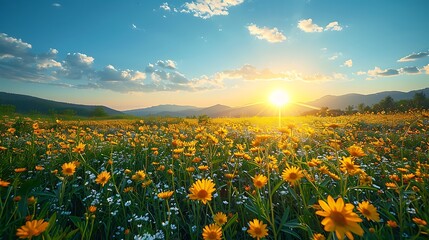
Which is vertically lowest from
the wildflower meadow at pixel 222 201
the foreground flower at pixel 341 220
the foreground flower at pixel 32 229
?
the wildflower meadow at pixel 222 201

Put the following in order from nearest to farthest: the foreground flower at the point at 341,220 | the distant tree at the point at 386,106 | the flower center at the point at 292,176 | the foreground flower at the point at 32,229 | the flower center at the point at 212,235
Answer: the foreground flower at the point at 341,220, the foreground flower at the point at 32,229, the flower center at the point at 212,235, the flower center at the point at 292,176, the distant tree at the point at 386,106

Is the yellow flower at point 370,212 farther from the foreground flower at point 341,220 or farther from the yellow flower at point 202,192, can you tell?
the yellow flower at point 202,192

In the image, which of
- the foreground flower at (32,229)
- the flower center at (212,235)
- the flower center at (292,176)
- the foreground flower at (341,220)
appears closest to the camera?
the foreground flower at (341,220)

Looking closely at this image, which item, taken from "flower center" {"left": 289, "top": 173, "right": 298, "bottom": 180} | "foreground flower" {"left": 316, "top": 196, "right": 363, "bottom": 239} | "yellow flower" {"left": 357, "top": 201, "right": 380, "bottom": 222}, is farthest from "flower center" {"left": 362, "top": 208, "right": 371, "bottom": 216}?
"flower center" {"left": 289, "top": 173, "right": 298, "bottom": 180}

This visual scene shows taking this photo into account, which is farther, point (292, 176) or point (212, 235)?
point (292, 176)

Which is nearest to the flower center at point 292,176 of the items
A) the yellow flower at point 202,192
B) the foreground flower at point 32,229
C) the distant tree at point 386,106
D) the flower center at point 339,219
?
the yellow flower at point 202,192

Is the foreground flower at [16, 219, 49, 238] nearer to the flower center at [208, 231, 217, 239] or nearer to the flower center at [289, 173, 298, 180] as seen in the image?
the flower center at [208, 231, 217, 239]

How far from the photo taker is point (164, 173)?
345 centimetres

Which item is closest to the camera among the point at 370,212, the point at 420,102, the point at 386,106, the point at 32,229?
the point at 32,229

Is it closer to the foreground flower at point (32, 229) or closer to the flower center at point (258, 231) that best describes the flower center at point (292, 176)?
the flower center at point (258, 231)

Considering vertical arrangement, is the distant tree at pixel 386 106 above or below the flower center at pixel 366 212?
above

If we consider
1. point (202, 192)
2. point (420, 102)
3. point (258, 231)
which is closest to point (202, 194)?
point (202, 192)

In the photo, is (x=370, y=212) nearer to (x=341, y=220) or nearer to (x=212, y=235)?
(x=341, y=220)

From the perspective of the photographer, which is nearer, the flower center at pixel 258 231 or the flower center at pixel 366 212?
the flower center at pixel 366 212
